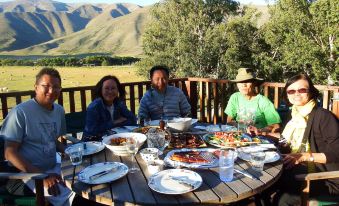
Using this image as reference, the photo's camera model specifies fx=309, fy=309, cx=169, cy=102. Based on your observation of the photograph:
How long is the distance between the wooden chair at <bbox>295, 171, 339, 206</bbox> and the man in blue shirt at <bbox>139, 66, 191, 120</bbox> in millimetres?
2001

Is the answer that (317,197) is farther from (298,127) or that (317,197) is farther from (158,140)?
(158,140)

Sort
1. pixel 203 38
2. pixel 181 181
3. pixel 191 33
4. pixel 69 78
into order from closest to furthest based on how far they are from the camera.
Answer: pixel 181 181
pixel 203 38
pixel 191 33
pixel 69 78

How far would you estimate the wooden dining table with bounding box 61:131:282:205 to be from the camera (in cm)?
156

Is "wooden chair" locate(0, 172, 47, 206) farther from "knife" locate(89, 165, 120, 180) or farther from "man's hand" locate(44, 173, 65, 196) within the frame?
"knife" locate(89, 165, 120, 180)

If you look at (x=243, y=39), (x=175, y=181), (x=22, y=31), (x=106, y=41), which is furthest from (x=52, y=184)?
(x=22, y=31)

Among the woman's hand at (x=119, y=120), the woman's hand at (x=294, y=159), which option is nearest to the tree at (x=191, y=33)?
the woman's hand at (x=119, y=120)

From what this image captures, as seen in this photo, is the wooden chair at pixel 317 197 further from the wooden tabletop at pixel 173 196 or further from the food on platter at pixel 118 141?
the food on platter at pixel 118 141

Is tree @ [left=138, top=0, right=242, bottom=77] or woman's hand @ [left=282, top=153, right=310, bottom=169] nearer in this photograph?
woman's hand @ [left=282, top=153, right=310, bottom=169]

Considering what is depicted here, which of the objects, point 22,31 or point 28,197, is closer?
point 28,197

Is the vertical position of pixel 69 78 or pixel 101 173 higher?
pixel 69 78

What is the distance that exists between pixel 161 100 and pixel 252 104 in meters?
1.11

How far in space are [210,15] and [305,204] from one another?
81.3 feet

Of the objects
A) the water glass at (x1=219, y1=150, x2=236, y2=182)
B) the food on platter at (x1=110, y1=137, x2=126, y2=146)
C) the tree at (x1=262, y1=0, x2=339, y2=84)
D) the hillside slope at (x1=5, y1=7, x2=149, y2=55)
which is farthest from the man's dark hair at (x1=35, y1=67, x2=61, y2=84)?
the hillside slope at (x1=5, y1=7, x2=149, y2=55)

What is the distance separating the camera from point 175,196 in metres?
1.60
